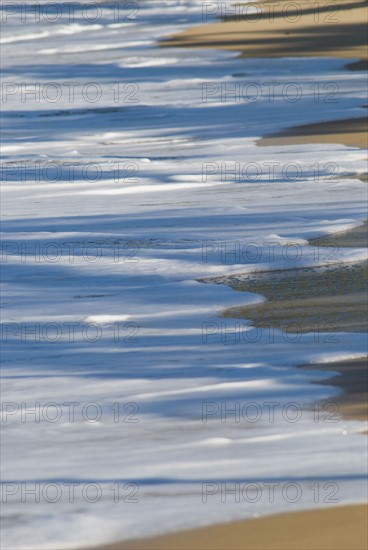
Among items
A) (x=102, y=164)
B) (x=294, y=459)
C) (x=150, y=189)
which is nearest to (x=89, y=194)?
(x=150, y=189)

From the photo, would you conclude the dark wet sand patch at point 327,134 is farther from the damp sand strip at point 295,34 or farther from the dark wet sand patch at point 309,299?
the dark wet sand patch at point 309,299

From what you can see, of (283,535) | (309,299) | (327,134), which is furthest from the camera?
(327,134)

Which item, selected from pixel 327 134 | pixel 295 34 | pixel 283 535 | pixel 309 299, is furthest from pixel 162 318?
pixel 295 34

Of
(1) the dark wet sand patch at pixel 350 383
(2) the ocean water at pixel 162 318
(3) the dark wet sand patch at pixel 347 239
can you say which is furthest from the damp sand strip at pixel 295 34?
(1) the dark wet sand patch at pixel 350 383

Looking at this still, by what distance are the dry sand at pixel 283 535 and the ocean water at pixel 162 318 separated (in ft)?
0.18

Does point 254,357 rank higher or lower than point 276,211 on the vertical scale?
lower

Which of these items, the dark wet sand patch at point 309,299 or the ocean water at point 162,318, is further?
the dark wet sand patch at point 309,299

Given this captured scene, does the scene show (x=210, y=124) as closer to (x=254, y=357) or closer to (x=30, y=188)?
(x=30, y=188)

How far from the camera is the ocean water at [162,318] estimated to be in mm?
3621

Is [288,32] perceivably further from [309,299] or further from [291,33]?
[309,299]

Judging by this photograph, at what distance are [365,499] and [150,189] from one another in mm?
5052

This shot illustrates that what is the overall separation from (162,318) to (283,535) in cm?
214

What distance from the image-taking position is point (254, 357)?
4.80 metres

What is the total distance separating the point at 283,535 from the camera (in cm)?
337
